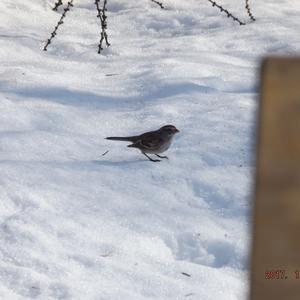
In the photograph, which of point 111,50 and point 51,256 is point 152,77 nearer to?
point 111,50

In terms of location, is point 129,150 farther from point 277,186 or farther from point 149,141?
point 277,186

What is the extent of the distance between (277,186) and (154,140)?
3.87 m

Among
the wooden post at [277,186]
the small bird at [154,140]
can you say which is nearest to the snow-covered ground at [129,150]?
the small bird at [154,140]

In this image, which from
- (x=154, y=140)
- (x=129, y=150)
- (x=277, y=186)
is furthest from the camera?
(x=129, y=150)

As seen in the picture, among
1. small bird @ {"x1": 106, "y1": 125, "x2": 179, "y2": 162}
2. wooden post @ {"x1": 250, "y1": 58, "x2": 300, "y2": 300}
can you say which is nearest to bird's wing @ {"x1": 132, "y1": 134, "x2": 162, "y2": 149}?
small bird @ {"x1": 106, "y1": 125, "x2": 179, "y2": 162}

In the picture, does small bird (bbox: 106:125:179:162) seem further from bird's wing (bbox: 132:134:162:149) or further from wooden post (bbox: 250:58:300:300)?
wooden post (bbox: 250:58:300:300)

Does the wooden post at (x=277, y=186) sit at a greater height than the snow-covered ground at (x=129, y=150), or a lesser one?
greater

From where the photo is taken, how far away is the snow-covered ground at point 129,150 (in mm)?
3811

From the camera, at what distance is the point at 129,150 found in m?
5.60

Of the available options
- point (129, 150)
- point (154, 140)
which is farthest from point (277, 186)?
point (129, 150)

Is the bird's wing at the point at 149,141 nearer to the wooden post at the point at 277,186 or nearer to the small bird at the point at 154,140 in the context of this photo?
the small bird at the point at 154,140

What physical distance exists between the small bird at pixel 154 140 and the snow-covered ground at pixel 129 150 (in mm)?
76

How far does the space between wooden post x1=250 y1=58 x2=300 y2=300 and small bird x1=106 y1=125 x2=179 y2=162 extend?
373 cm

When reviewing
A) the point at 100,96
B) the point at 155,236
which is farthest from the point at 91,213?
the point at 100,96
